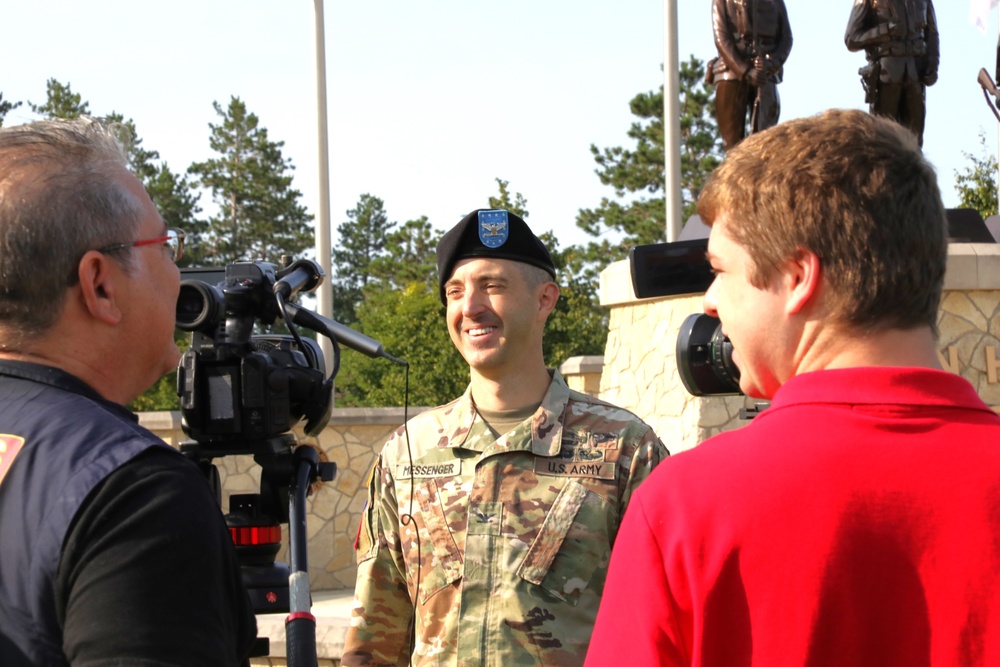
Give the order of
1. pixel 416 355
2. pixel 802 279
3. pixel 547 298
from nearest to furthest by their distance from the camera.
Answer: pixel 802 279 < pixel 547 298 < pixel 416 355

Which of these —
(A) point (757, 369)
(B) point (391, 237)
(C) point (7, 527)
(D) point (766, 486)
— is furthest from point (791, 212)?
(B) point (391, 237)

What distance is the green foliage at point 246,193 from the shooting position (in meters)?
43.9

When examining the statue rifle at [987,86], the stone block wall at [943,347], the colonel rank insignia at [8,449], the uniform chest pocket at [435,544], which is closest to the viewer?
the colonel rank insignia at [8,449]

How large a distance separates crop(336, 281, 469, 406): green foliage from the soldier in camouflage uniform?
18522 millimetres

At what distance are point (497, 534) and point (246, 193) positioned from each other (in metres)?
42.4

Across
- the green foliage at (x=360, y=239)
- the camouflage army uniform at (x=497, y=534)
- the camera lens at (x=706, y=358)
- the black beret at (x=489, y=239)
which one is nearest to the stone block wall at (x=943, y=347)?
the black beret at (x=489, y=239)

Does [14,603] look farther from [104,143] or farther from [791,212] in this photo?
[791,212]

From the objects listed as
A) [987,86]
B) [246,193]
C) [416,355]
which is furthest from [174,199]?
[987,86]

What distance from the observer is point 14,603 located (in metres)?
1.46

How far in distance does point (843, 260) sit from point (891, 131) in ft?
0.66

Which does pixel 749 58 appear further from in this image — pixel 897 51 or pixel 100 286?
pixel 100 286

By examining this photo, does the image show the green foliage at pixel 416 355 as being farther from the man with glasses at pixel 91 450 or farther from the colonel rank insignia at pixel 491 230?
the man with glasses at pixel 91 450

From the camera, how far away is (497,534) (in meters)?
2.97

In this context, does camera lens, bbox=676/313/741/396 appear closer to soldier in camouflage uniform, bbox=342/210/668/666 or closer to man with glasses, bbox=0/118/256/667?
soldier in camouflage uniform, bbox=342/210/668/666
